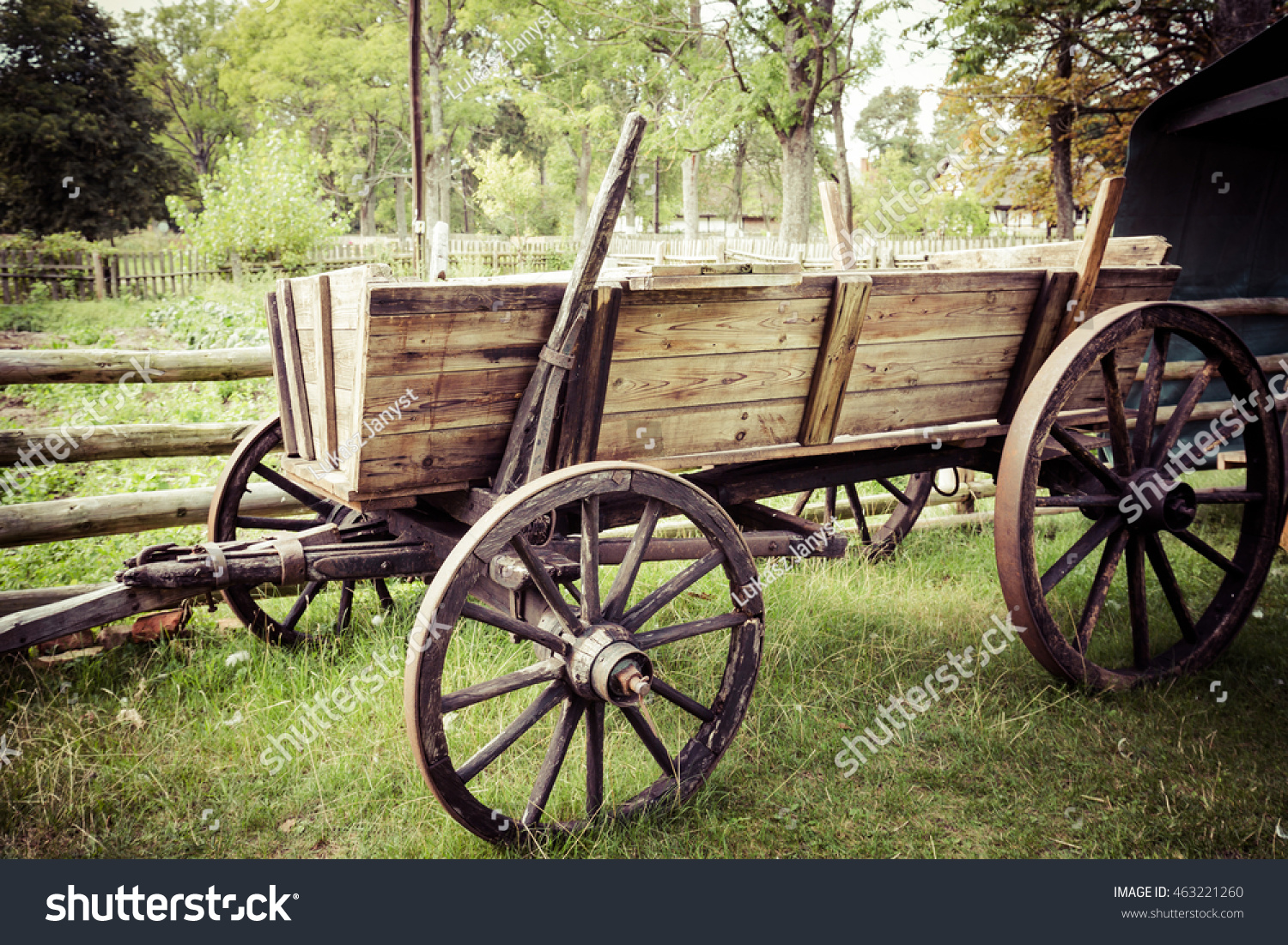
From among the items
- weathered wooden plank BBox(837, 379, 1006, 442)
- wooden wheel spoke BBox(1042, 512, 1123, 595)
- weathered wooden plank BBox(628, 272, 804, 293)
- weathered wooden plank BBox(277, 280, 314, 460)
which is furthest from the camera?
wooden wheel spoke BBox(1042, 512, 1123, 595)

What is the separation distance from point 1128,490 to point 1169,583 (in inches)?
18.3

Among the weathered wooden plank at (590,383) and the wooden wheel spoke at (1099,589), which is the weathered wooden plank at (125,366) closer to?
the weathered wooden plank at (590,383)

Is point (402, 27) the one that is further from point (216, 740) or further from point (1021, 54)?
point (216, 740)

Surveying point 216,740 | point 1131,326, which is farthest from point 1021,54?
point 216,740

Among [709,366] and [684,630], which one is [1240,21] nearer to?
[709,366]

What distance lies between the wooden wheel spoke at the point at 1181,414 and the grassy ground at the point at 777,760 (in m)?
0.93

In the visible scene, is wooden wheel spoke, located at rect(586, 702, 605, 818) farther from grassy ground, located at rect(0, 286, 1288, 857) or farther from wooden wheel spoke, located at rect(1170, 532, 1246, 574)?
wooden wheel spoke, located at rect(1170, 532, 1246, 574)

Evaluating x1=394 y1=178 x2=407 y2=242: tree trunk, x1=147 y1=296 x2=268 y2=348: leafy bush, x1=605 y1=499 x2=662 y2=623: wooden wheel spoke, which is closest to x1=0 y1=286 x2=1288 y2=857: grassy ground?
x1=605 y1=499 x2=662 y2=623: wooden wheel spoke

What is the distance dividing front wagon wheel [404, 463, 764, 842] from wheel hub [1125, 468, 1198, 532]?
5.59 feet

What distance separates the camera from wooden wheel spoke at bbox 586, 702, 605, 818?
8.00 ft

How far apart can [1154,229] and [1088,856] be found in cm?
403

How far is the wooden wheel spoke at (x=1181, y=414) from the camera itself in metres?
3.37

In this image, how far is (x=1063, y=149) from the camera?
36.9ft

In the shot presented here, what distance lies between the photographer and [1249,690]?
3424 millimetres
